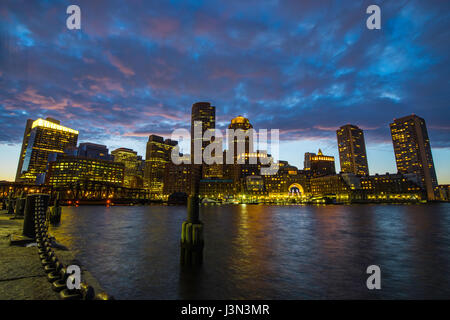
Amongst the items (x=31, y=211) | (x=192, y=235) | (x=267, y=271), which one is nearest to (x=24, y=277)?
(x=31, y=211)

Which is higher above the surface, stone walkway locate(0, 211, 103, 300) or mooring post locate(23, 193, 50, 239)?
mooring post locate(23, 193, 50, 239)

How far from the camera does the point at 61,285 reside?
6961 mm

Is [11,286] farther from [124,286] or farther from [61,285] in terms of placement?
[124,286]

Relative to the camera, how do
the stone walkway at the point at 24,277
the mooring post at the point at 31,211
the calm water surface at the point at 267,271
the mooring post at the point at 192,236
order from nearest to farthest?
the stone walkway at the point at 24,277 → the calm water surface at the point at 267,271 → the mooring post at the point at 31,211 → the mooring post at the point at 192,236

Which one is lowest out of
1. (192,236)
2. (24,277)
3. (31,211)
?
(24,277)

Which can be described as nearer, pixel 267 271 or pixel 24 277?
pixel 24 277

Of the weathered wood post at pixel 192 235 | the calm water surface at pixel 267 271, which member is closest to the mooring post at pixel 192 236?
the weathered wood post at pixel 192 235

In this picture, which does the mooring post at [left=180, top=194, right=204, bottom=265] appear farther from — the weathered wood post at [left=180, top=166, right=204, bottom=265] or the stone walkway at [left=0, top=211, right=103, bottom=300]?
the stone walkway at [left=0, top=211, right=103, bottom=300]

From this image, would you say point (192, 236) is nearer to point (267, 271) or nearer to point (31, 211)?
point (267, 271)

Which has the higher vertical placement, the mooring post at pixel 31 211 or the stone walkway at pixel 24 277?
the mooring post at pixel 31 211

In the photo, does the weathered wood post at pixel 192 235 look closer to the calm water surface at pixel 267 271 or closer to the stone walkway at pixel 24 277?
the calm water surface at pixel 267 271

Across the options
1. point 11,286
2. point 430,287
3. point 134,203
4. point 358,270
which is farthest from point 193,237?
point 134,203

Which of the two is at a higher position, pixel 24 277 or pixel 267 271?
pixel 24 277

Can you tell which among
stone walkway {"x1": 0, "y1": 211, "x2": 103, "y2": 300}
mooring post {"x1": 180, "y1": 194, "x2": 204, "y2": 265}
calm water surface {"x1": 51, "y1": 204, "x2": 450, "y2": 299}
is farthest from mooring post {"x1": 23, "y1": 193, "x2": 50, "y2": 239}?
mooring post {"x1": 180, "y1": 194, "x2": 204, "y2": 265}
